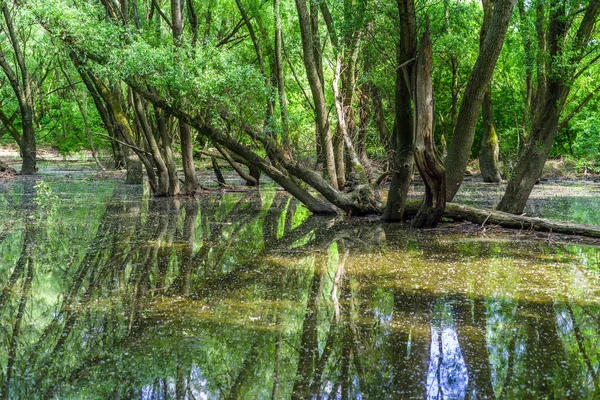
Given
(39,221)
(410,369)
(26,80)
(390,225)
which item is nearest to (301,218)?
(390,225)

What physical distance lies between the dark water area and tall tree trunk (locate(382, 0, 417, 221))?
4.15 ft

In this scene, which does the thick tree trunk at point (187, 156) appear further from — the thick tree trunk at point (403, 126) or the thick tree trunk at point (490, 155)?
the thick tree trunk at point (490, 155)

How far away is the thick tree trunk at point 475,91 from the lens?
388 inches

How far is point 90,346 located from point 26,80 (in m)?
24.4

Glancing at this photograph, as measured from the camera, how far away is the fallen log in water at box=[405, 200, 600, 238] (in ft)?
33.4

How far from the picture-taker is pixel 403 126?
455 inches

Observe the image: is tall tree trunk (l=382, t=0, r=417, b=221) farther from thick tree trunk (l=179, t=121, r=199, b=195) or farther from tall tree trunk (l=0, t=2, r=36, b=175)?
tall tree trunk (l=0, t=2, r=36, b=175)

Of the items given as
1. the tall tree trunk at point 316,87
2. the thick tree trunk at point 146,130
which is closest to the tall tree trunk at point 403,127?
the tall tree trunk at point 316,87

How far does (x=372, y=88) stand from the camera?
2130cm

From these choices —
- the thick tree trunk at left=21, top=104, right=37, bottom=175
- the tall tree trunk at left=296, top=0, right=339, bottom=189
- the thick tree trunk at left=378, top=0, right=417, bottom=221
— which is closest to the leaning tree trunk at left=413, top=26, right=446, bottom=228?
the thick tree trunk at left=378, top=0, right=417, bottom=221

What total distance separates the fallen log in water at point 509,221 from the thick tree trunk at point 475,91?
42cm

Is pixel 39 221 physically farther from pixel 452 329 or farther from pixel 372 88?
pixel 372 88

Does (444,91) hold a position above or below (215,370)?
above

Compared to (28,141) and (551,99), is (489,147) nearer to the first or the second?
(551,99)
